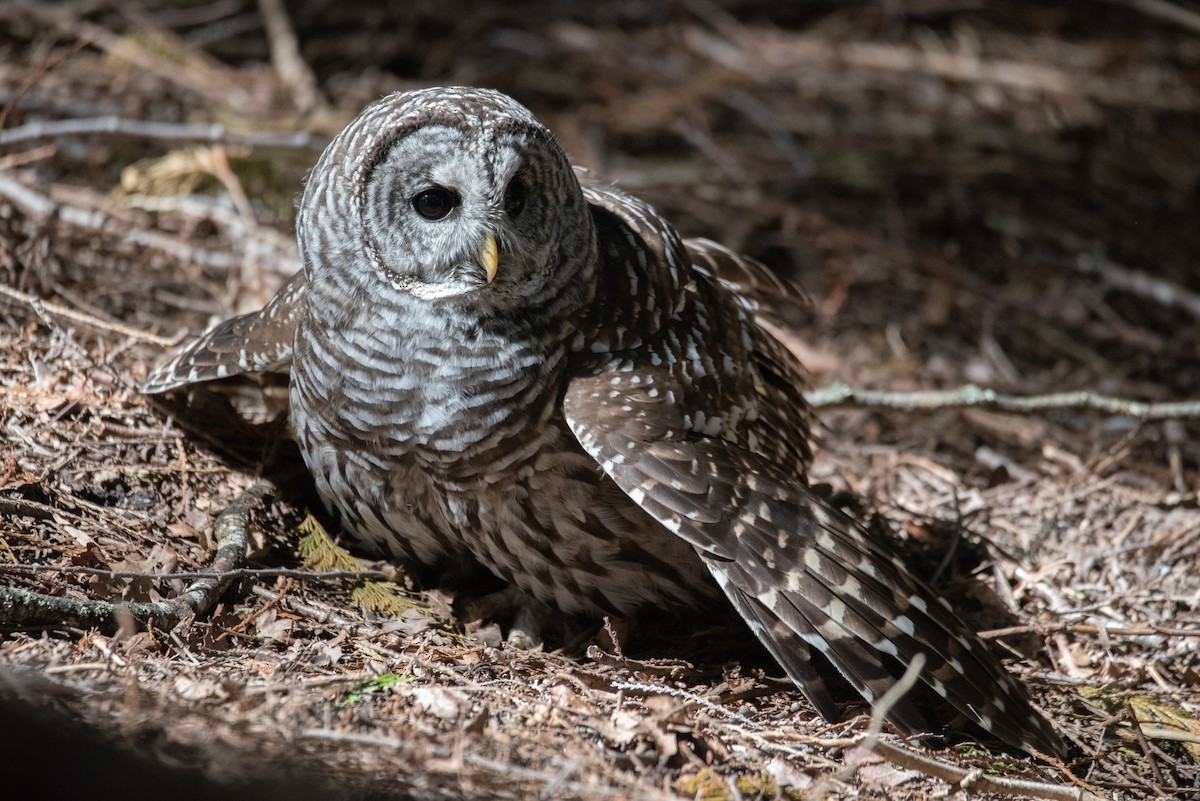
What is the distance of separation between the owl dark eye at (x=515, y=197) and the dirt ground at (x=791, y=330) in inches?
57.9

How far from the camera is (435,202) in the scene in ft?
11.8

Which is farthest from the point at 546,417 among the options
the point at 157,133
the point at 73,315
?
the point at 157,133

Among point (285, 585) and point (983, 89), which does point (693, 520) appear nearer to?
point (285, 585)

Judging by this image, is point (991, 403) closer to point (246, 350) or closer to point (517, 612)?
point (517, 612)

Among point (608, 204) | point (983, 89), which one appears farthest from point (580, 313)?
point (983, 89)

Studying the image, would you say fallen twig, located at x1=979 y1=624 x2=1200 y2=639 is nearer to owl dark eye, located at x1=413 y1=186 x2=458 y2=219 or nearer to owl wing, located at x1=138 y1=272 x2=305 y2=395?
owl dark eye, located at x1=413 y1=186 x2=458 y2=219

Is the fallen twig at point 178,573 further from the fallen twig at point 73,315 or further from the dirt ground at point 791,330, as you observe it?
the fallen twig at point 73,315

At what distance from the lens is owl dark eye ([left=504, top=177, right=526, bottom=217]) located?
362cm

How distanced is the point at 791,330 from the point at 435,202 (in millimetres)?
3380

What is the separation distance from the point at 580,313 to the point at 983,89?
6.62 metres

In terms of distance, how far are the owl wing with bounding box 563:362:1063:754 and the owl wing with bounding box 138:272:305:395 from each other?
1.16 m

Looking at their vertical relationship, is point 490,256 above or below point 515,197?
below

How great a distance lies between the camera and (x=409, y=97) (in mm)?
3682

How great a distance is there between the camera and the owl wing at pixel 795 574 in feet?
11.5
